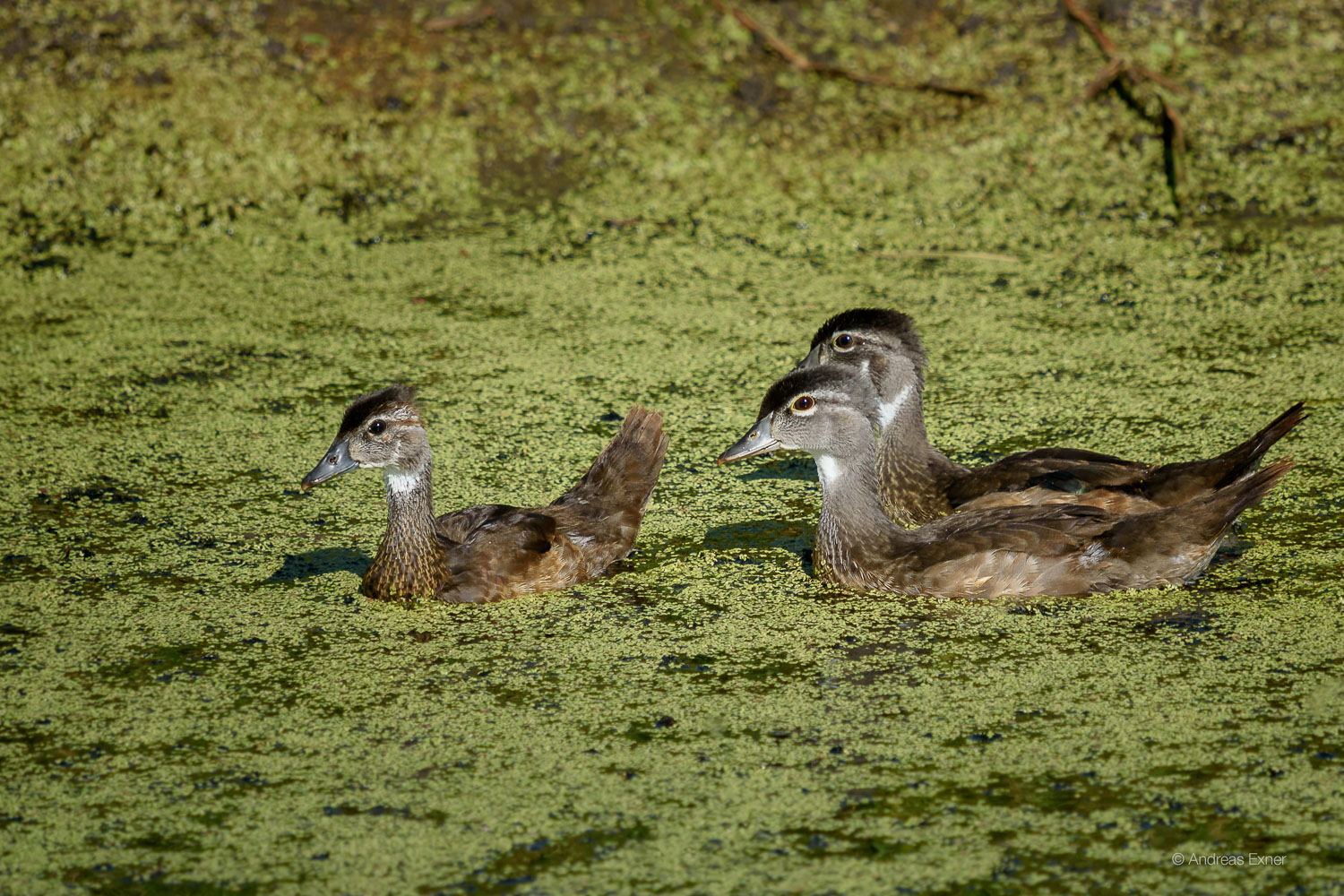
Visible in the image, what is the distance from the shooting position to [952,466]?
5.55 meters

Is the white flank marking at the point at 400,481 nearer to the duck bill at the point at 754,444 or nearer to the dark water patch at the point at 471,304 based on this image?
the duck bill at the point at 754,444

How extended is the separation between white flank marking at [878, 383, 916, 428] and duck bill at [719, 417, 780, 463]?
72 cm

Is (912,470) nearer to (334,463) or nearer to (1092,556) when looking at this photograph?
(1092,556)

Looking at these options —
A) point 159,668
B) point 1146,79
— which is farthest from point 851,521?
point 1146,79

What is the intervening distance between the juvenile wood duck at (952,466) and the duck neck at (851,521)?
0.26m

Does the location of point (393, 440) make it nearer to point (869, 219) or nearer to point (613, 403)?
point (613, 403)

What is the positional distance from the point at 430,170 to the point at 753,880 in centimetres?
630

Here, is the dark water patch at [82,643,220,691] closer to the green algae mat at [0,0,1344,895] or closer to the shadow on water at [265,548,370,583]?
the green algae mat at [0,0,1344,895]

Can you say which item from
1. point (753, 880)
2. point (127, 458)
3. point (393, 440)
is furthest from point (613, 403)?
point (753, 880)

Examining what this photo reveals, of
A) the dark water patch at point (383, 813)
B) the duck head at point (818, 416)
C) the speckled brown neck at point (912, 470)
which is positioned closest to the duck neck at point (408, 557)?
the duck head at point (818, 416)

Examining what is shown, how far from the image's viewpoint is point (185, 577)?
16.4ft

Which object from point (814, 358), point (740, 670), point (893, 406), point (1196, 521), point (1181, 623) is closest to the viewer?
point (740, 670)

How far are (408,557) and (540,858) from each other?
1649mm

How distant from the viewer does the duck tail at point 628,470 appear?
17.6 ft
